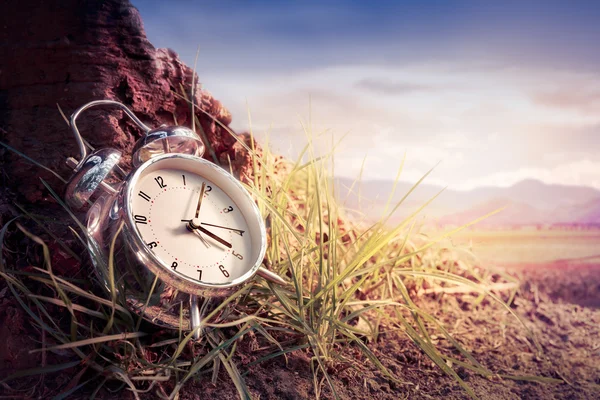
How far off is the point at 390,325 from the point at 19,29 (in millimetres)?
2423

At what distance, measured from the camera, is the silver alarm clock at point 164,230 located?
73.1 inches

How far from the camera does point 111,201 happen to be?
6.37ft

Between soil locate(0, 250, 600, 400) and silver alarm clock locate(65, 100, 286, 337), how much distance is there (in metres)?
0.33

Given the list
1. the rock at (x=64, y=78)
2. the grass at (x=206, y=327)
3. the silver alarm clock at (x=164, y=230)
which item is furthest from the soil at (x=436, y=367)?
the rock at (x=64, y=78)

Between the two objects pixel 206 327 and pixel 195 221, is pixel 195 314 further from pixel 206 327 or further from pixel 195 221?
pixel 195 221

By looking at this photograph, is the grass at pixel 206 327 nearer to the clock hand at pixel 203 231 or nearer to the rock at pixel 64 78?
the clock hand at pixel 203 231

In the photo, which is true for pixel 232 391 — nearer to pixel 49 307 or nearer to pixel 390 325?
pixel 49 307

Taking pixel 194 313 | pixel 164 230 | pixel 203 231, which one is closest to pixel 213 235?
pixel 203 231

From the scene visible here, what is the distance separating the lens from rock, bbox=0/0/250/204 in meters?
2.45

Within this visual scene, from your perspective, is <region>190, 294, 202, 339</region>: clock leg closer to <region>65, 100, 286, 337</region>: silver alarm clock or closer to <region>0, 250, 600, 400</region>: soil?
<region>65, 100, 286, 337</region>: silver alarm clock

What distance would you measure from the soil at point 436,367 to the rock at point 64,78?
2.45 ft

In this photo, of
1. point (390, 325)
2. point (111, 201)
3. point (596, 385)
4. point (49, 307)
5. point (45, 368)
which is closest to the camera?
point (45, 368)

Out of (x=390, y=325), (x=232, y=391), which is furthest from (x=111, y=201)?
(x=390, y=325)

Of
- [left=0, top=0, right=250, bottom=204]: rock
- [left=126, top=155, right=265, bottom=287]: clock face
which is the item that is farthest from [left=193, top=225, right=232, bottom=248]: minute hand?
[left=0, top=0, right=250, bottom=204]: rock
